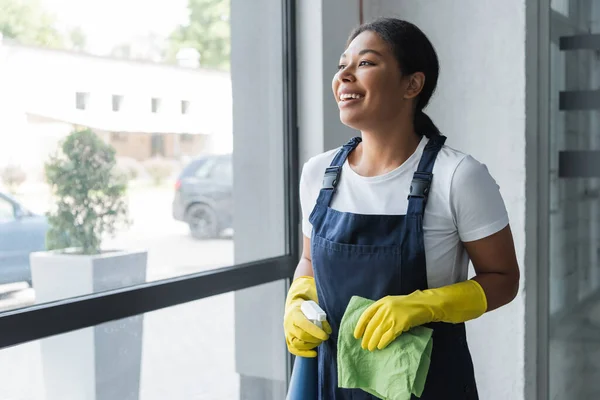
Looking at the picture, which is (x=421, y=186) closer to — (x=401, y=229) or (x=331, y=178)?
(x=401, y=229)

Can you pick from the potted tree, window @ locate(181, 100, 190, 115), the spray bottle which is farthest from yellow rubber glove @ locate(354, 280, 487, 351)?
window @ locate(181, 100, 190, 115)

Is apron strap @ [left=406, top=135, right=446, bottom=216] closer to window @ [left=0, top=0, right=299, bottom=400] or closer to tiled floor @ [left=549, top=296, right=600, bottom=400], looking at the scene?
window @ [left=0, top=0, right=299, bottom=400]

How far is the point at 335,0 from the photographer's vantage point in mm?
2406

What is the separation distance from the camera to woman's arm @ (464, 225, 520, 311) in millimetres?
1421

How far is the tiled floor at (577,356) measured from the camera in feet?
7.37

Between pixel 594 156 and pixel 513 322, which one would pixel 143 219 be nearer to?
pixel 513 322

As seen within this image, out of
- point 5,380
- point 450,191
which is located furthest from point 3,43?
point 450,191

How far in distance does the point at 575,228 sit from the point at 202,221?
1.17 meters

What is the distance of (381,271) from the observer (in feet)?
4.68

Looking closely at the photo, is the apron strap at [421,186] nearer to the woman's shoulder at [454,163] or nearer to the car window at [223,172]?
the woman's shoulder at [454,163]

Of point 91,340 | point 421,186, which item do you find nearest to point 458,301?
point 421,186

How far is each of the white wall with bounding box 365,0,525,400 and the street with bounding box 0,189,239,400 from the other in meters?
0.82

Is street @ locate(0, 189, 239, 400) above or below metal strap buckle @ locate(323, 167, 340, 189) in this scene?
below

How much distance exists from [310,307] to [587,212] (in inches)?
45.9
